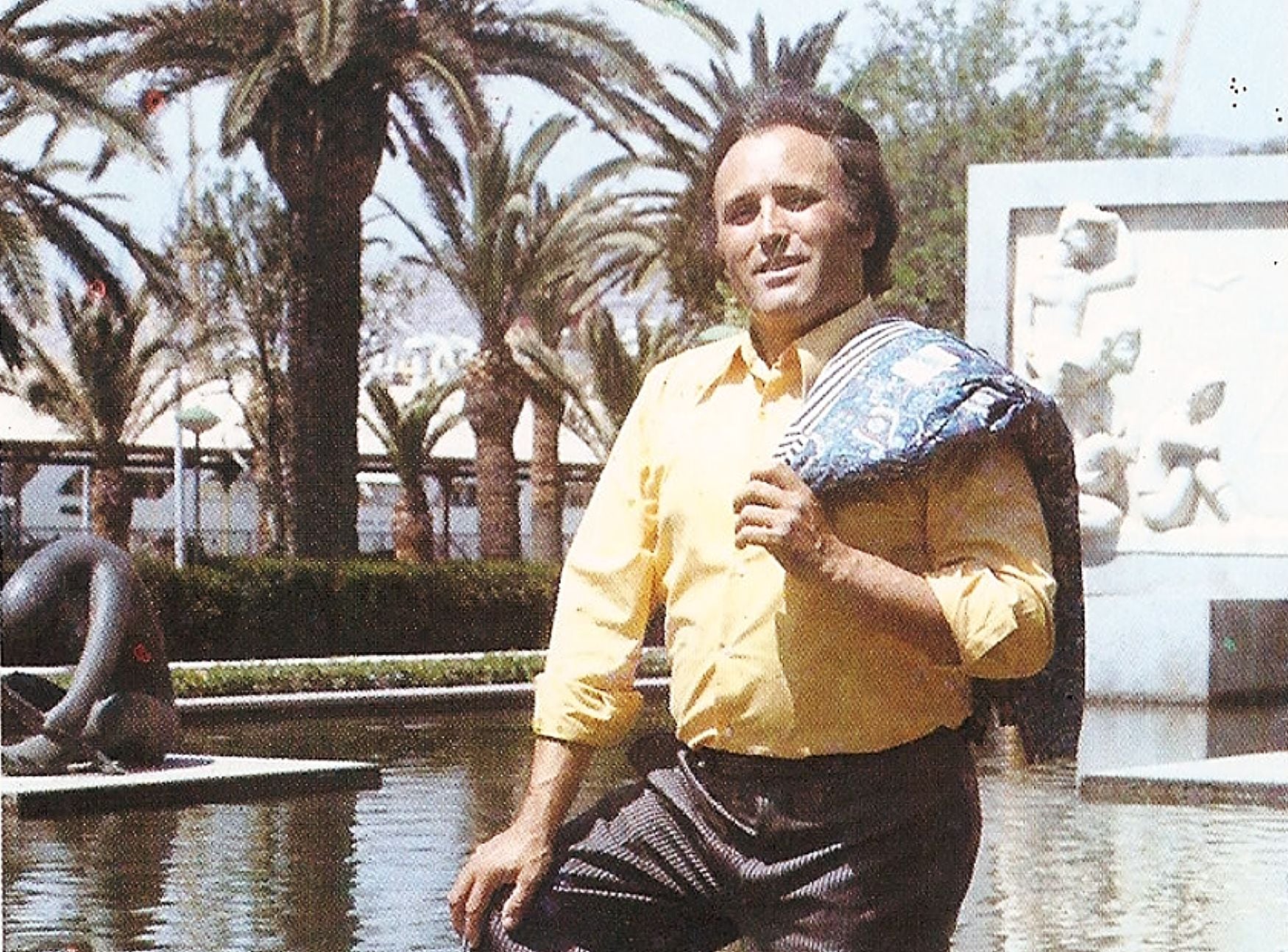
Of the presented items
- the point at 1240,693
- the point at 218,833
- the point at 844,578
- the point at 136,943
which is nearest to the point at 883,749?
the point at 844,578

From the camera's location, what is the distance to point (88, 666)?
10.7m

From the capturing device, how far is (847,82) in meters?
33.8

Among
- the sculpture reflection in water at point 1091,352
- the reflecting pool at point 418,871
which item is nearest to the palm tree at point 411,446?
the sculpture reflection in water at point 1091,352

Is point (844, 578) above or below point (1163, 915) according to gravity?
above

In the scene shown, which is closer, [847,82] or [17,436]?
[847,82]

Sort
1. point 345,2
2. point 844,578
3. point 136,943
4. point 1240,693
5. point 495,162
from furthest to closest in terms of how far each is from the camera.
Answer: point 495,162 → point 345,2 → point 1240,693 → point 136,943 → point 844,578

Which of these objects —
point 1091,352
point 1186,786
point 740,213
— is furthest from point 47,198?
point 740,213

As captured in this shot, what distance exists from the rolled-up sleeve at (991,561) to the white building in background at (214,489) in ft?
112

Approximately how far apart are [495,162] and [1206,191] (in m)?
15.6

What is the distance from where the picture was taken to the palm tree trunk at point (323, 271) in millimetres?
26172

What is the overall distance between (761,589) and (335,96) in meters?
24.1

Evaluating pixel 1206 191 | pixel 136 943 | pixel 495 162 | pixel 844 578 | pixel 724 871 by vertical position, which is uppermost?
pixel 495 162

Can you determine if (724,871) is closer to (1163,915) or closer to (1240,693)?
(1163,915)

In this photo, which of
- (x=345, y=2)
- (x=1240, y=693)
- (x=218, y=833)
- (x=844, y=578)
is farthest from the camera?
(x=345, y=2)
